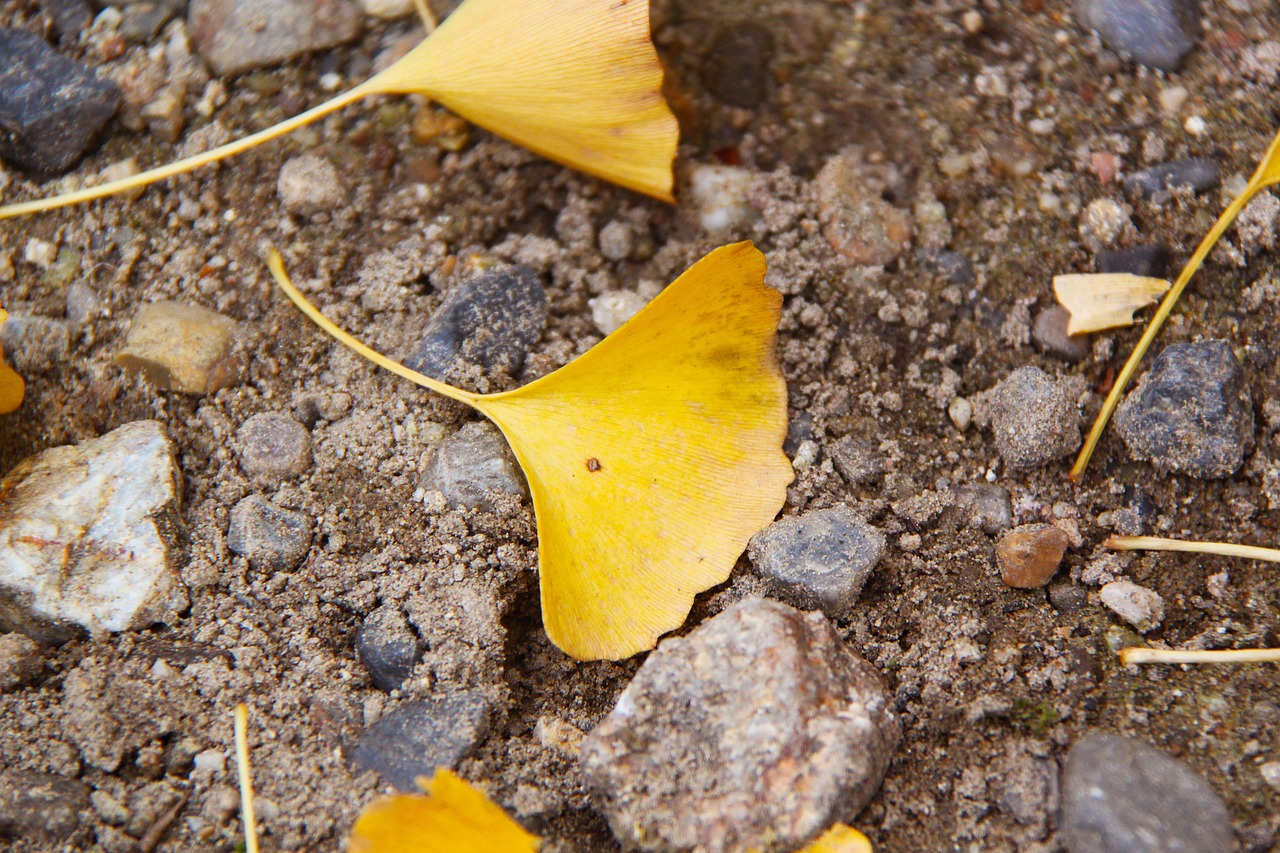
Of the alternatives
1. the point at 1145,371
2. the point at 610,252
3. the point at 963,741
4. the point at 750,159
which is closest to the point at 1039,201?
the point at 1145,371

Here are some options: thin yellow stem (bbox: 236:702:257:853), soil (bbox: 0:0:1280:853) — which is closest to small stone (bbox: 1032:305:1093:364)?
soil (bbox: 0:0:1280:853)

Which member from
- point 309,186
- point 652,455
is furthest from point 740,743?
point 309,186

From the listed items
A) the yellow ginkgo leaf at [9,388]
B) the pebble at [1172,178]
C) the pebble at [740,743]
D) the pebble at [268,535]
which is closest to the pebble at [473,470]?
the pebble at [268,535]

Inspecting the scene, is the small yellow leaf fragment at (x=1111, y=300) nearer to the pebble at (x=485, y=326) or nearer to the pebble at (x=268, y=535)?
the pebble at (x=485, y=326)

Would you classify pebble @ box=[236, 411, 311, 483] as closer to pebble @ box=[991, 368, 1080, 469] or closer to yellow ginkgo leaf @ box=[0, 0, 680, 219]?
yellow ginkgo leaf @ box=[0, 0, 680, 219]

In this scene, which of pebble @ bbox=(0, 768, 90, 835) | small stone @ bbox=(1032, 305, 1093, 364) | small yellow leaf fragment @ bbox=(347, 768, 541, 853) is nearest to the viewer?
small yellow leaf fragment @ bbox=(347, 768, 541, 853)

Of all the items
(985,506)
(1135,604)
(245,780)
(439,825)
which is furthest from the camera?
(985,506)

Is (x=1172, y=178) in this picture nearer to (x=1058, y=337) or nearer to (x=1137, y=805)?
(x=1058, y=337)
